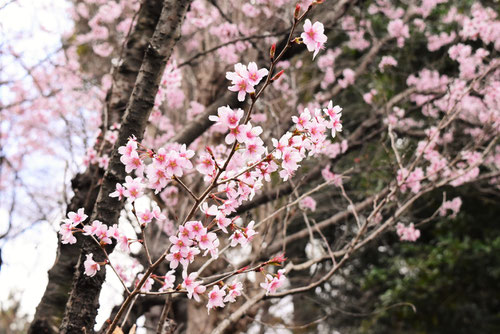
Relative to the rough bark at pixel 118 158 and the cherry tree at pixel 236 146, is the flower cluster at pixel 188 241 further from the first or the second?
the rough bark at pixel 118 158

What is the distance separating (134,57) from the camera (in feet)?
8.46

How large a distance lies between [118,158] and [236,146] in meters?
0.80

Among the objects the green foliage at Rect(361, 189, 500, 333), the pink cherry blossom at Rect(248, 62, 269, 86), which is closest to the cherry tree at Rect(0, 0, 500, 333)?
the pink cherry blossom at Rect(248, 62, 269, 86)

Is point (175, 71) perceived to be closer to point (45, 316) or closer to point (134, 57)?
point (134, 57)

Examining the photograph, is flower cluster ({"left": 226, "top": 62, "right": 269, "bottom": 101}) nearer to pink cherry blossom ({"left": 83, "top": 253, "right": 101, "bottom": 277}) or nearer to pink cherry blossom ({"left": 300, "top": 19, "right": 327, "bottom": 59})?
pink cherry blossom ({"left": 300, "top": 19, "right": 327, "bottom": 59})

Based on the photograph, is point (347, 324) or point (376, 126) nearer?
point (376, 126)

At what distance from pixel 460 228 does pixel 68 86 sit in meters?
6.39

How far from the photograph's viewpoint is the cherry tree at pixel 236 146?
1409 mm

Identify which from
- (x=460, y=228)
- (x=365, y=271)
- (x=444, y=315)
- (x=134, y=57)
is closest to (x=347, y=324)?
(x=365, y=271)

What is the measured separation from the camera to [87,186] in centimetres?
264

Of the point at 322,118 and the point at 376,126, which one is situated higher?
the point at 376,126

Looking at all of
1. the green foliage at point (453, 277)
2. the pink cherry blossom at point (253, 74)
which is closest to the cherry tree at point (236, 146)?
the pink cherry blossom at point (253, 74)

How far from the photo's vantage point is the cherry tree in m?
1.41

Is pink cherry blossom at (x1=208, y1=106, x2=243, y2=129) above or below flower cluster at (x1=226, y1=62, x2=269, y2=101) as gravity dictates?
below
